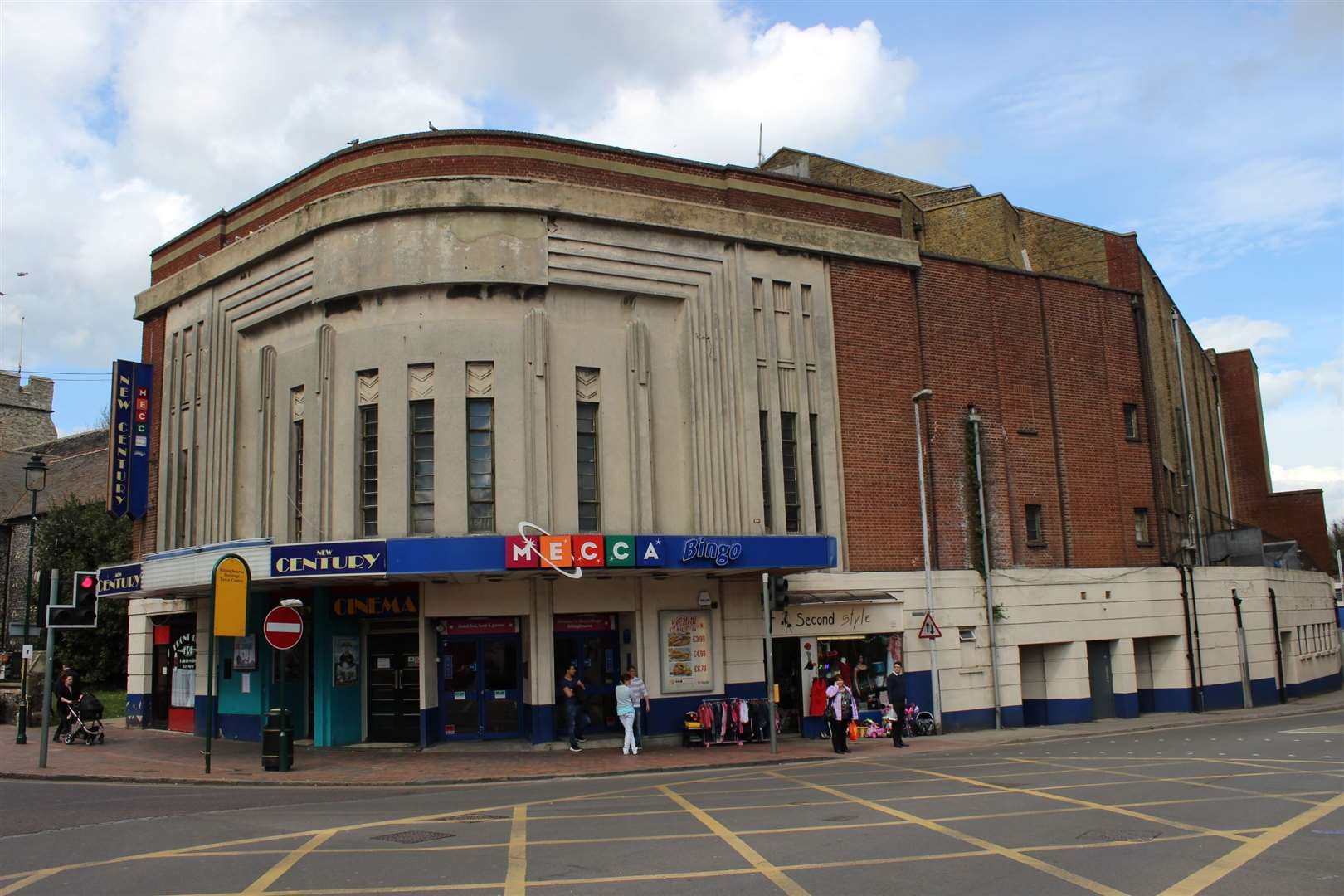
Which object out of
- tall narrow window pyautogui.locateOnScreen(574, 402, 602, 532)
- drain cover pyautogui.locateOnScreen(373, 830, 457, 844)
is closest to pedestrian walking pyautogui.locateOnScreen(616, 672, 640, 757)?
tall narrow window pyautogui.locateOnScreen(574, 402, 602, 532)

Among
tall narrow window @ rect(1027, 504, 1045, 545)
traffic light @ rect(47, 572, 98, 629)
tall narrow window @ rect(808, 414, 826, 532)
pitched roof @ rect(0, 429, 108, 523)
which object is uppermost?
pitched roof @ rect(0, 429, 108, 523)

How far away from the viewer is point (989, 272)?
29.1 m

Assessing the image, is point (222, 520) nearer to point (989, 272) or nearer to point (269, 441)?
point (269, 441)

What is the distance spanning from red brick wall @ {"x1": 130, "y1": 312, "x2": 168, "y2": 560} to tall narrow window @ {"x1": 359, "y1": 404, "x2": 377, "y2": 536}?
9.13 m

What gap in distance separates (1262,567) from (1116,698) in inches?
322

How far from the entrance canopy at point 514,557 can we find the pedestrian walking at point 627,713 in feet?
7.51

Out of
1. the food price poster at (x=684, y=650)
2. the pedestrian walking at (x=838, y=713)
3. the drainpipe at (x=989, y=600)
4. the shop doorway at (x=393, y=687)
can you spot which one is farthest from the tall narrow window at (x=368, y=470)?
the drainpipe at (x=989, y=600)

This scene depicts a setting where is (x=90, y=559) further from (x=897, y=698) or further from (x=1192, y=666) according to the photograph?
(x=1192, y=666)

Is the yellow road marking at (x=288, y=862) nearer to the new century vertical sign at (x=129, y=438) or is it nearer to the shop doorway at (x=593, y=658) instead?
the shop doorway at (x=593, y=658)

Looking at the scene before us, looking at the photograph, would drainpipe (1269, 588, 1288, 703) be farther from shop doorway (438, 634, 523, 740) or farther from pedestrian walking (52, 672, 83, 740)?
pedestrian walking (52, 672, 83, 740)

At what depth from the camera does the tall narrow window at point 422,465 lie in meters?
22.3

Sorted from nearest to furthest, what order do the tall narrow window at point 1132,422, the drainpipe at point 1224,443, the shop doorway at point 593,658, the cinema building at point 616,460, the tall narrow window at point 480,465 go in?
1. the tall narrow window at point 480,465
2. the cinema building at point 616,460
3. the shop doorway at point 593,658
4. the tall narrow window at point 1132,422
5. the drainpipe at point 1224,443

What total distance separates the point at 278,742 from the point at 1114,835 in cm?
1390

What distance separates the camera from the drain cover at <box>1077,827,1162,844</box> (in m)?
11.0
